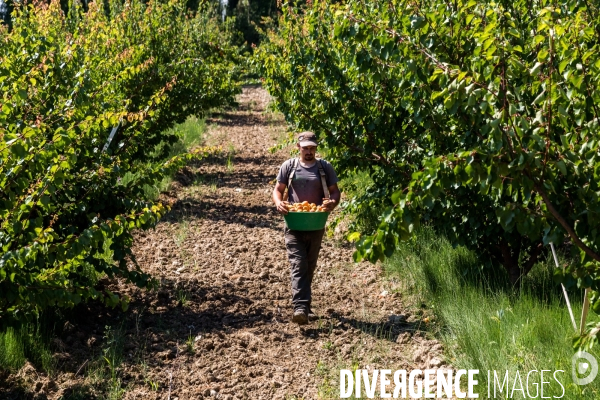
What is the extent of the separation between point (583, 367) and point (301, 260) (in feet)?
8.12

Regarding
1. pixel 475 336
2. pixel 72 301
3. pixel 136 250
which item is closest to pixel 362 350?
pixel 475 336

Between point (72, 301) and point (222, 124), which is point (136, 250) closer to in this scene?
point (72, 301)

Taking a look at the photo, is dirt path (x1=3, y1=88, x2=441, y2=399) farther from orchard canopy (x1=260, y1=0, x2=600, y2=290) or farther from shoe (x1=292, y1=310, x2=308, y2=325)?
orchard canopy (x1=260, y1=0, x2=600, y2=290)

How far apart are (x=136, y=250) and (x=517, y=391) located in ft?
16.5

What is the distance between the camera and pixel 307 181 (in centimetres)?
574

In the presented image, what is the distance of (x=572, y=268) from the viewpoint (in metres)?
3.10

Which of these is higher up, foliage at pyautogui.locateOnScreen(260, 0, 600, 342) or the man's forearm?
foliage at pyautogui.locateOnScreen(260, 0, 600, 342)

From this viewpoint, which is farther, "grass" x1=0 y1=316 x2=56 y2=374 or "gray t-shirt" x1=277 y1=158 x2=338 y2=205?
"gray t-shirt" x1=277 y1=158 x2=338 y2=205

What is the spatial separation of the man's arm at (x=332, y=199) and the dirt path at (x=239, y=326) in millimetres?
906

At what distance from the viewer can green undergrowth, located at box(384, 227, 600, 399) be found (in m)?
3.94

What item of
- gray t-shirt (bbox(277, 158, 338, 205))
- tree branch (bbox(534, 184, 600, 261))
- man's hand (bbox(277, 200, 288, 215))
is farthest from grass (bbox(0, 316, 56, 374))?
tree branch (bbox(534, 184, 600, 261))

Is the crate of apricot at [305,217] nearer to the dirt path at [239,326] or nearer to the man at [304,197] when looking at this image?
the man at [304,197]

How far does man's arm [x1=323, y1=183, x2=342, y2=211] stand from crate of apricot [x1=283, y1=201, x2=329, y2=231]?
59mm

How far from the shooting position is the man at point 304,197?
18.5 feet
